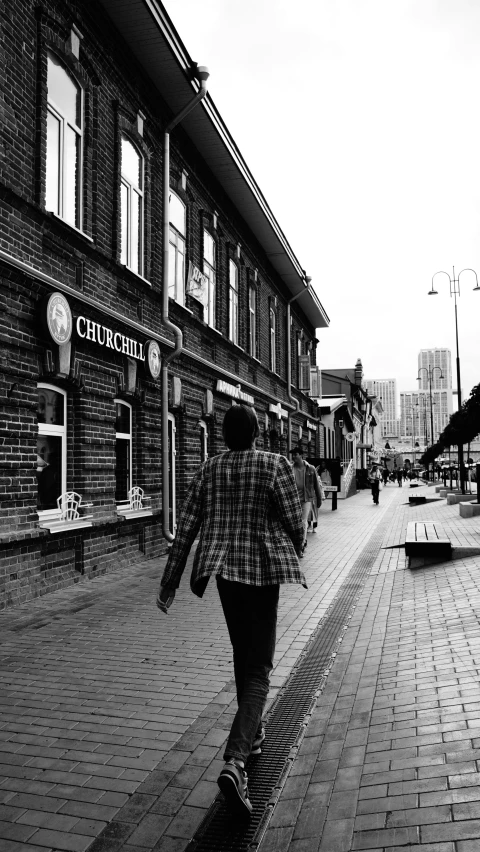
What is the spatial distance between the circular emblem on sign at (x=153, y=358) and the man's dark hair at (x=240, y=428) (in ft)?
25.6

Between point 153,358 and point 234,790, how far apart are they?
9002mm

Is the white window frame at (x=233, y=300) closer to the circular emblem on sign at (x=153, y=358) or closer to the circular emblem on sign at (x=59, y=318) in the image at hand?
the circular emblem on sign at (x=153, y=358)

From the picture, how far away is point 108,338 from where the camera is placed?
32.2 ft

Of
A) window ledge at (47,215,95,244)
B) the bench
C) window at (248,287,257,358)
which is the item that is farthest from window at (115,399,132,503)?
window at (248,287,257,358)

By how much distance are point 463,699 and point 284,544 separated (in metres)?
1.68

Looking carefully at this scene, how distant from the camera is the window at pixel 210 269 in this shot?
51.6 feet

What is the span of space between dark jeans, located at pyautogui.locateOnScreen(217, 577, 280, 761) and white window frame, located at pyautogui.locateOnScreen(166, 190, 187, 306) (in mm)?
10003

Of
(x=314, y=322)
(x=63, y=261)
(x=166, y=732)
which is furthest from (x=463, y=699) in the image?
(x=314, y=322)

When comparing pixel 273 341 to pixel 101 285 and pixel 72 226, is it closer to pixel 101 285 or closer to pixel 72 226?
pixel 101 285

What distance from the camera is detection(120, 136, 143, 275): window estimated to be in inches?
437

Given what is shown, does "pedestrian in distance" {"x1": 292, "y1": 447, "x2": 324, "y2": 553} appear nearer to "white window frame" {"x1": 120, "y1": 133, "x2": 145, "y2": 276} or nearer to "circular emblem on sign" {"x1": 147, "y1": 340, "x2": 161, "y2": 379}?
"circular emblem on sign" {"x1": 147, "y1": 340, "x2": 161, "y2": 379}

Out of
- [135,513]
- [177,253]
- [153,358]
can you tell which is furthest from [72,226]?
[177,253]

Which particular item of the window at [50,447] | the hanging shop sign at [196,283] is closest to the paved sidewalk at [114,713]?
the window at [50,447]

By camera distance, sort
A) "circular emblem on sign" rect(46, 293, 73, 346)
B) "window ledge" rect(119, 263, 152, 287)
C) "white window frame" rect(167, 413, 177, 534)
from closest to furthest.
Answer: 1. "circular emblem on sign" rect(46, 293, 73, 346)
2. "window ledge" rect(119, 263, 152, 287)
3. "white window frame" rect(167, 413, 177, 534)
